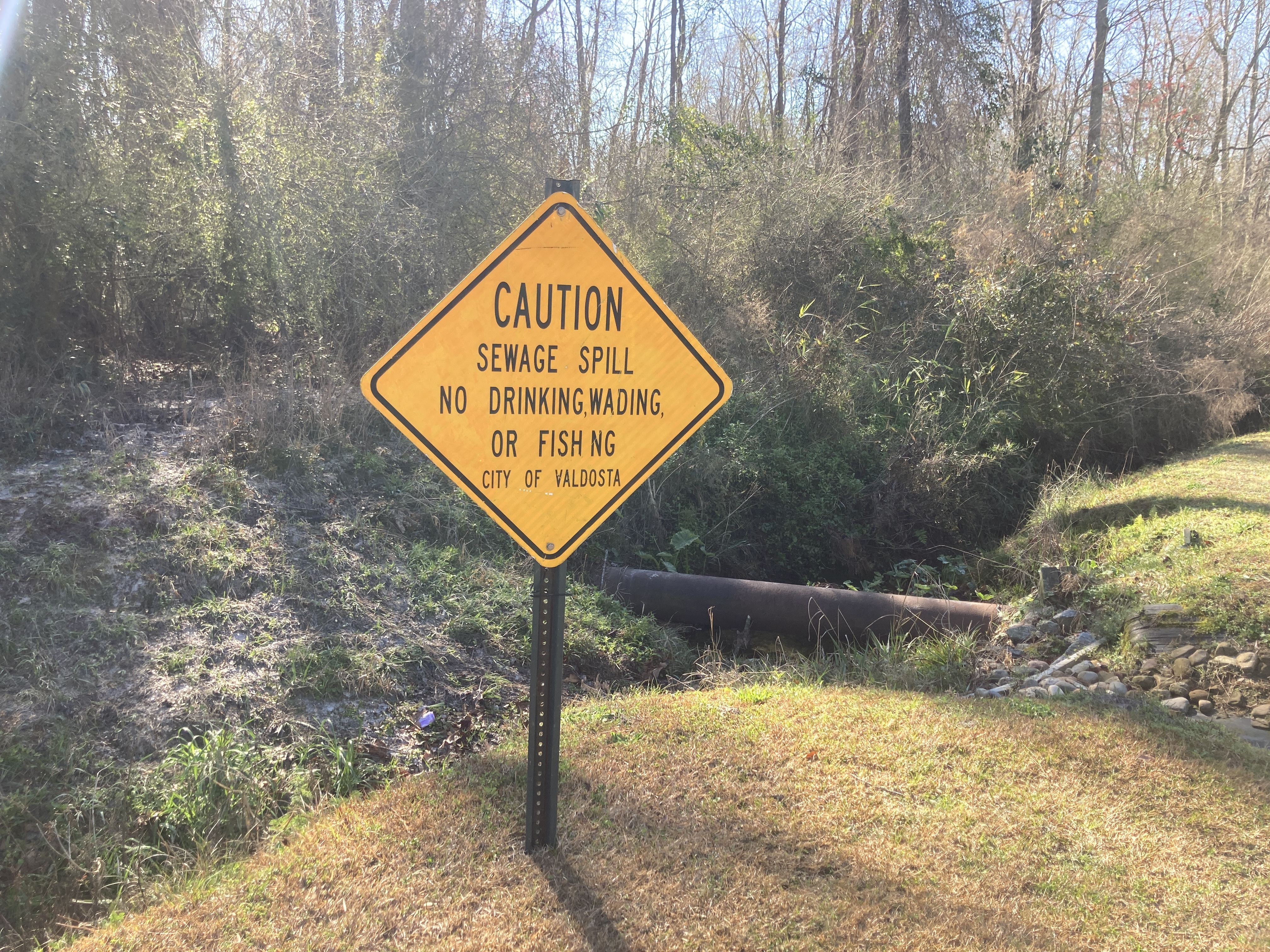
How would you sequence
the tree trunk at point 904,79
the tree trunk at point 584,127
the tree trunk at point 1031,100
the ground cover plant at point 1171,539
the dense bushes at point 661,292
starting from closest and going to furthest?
the ground cover plant at point 1171,539 → the dense bushes at point 661,292 → the tree trunk at point 584,127 → the tree trunk at point 1031,100 → the tree trunk at point 904,79

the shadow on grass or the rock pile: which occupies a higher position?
the rock pile

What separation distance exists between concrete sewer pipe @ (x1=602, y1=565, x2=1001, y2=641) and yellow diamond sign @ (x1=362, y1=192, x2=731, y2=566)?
178 inches

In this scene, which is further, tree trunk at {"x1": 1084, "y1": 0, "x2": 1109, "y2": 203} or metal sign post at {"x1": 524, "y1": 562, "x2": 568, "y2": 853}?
tree trunk at {"x1": 1084, "y1": 0, "x2": 1109, "y2": 203}

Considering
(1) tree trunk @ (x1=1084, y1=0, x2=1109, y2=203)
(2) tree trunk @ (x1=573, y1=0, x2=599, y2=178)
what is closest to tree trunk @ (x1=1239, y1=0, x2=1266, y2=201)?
(1) tree trunk @ (x1=1084, y1=0, x2=1109, y2=203)

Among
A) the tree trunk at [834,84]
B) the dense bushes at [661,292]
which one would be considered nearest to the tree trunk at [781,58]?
the tree trunk at [834,84]

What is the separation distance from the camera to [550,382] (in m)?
2.98

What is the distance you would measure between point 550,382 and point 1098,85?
23.0 meters

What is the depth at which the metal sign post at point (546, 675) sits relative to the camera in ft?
9.93

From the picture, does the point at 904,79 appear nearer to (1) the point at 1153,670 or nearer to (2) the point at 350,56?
(2) the point at 350,56

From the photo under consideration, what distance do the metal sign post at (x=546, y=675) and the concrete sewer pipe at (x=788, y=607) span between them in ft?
14.6

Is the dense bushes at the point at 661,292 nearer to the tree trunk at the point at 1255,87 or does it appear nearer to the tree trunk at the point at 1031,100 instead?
the tree trunk at the point at 1031,100

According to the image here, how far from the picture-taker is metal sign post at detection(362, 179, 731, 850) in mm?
2889

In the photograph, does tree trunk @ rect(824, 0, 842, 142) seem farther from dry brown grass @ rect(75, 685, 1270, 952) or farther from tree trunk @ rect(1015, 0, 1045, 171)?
dry brown grass @ rect(75, 685, 1270, 952)

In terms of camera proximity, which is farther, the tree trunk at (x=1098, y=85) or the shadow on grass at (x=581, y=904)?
the tree trunk at (x=1098, y=85)
